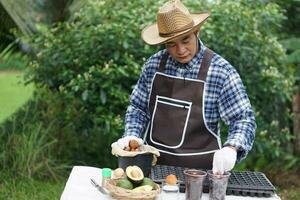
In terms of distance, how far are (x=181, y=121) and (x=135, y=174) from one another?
0.60 meters

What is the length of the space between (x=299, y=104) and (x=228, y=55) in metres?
1.44

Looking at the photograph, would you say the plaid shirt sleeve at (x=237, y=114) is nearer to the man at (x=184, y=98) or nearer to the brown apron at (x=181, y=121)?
the man at (x=184, y=98)

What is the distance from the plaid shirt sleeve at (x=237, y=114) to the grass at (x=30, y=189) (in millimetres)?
2828

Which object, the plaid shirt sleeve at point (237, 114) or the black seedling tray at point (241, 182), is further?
the plaid shirt sleeve at point (237, 114)

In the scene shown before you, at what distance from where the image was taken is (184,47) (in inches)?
137

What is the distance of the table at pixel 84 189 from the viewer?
3.04m

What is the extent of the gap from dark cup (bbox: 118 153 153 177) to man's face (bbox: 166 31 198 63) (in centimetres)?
54

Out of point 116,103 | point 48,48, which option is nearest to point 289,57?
point 116,103

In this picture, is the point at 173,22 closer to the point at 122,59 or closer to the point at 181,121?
the point at 181,121

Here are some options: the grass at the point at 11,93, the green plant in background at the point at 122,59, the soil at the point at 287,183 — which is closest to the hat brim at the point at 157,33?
the green plant in background at the point at 122,59

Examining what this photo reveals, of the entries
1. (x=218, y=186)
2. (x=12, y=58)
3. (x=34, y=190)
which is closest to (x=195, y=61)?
(x=218, y=186)

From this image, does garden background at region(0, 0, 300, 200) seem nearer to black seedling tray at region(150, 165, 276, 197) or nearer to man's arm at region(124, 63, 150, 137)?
man's arm at region(124, 63, 150, 137)

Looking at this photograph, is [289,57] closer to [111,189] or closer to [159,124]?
[159,124]

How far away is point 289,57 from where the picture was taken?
21.0ft
